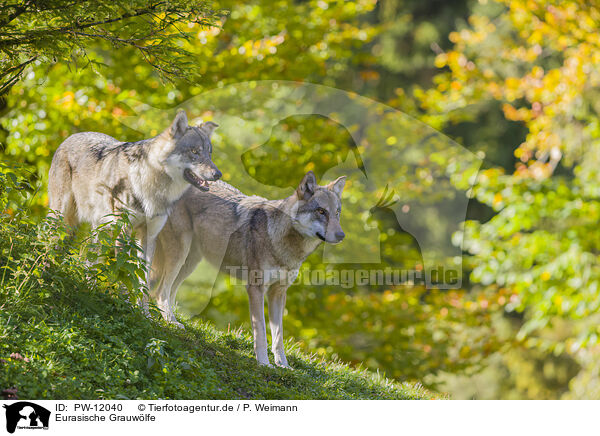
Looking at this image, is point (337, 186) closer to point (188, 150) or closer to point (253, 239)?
point (253, 239)

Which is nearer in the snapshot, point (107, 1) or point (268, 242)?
point (107, 1)

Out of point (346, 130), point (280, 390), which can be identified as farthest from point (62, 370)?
point (346, 130)

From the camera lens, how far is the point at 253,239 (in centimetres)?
549

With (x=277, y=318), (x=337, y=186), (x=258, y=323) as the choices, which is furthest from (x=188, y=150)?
(x=277, y=318)

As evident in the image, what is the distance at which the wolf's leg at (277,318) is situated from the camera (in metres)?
5.61

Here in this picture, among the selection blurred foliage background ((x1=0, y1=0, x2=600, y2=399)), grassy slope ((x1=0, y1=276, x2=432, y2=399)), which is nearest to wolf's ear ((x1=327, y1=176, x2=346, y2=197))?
blurred foliage background ((x1=0, y1=0, x2=600, y2=399))

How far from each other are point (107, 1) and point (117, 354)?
2.66 m

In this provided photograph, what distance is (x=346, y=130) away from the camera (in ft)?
25.0

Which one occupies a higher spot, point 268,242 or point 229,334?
point 268,242

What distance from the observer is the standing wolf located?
5039 mm
